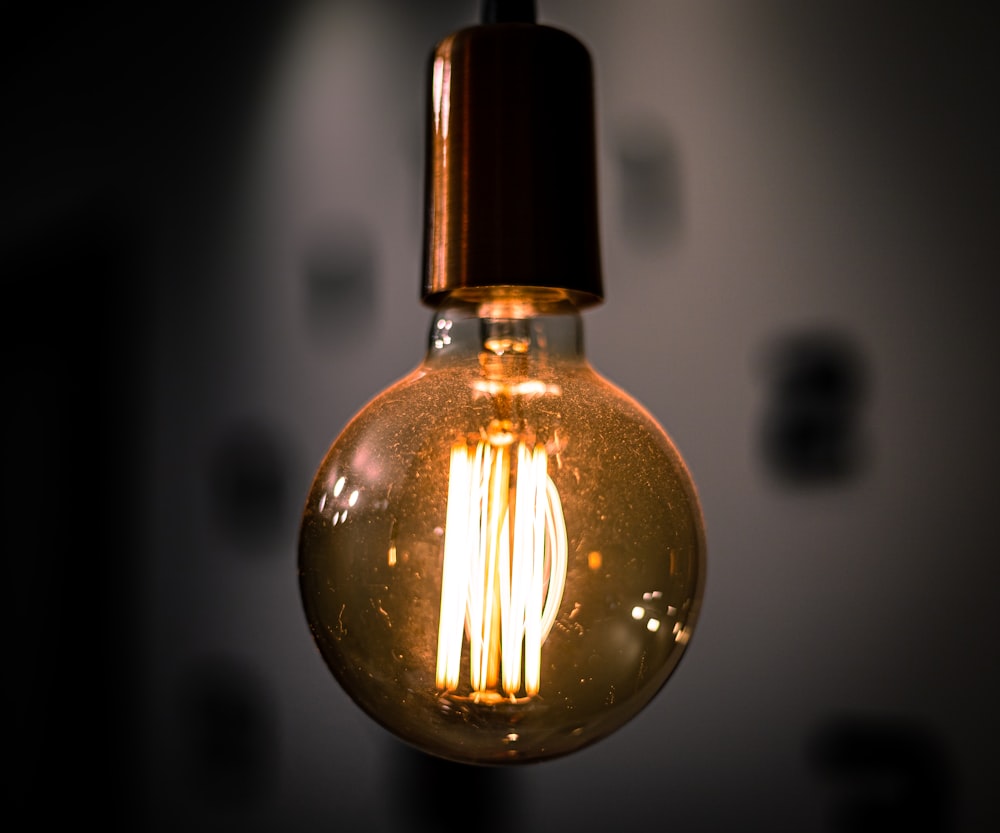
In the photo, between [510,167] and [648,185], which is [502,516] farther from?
[648,185]

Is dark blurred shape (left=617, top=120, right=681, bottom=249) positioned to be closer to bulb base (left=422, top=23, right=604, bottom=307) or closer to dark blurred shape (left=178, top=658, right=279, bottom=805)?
bulb base (left=422, top=23, right=604, bottom=307)

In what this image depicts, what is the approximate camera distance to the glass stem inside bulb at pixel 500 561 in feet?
1.19

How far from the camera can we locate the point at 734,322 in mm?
1262

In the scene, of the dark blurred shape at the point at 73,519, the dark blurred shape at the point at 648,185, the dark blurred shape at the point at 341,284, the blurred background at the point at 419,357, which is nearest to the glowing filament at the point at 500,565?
the blurred background at the point at 419,357

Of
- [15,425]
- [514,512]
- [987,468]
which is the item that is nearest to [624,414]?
[514,512]

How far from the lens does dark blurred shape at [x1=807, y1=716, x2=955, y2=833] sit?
107cm

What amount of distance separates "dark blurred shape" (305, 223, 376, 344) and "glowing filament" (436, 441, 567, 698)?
4.19 feet

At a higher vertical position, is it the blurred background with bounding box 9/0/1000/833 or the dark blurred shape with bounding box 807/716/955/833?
the blurred background with bounding box 9/0/1000/833

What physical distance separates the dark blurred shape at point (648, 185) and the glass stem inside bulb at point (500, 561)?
3.27 feet

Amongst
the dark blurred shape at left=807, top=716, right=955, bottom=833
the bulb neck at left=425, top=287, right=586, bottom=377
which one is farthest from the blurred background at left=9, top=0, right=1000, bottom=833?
the bulb neck at left=425, top=287, right=586, bottom=377

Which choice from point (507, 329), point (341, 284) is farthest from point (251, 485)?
point (507, 329)

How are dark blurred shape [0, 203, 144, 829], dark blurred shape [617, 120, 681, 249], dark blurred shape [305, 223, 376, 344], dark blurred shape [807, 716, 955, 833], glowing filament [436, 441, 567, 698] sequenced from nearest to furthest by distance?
1. glowing filament [436, 441, 567, 698]
2. dark blurred shape [807, 716, 955, 833]
3. dark blurred shape [617, 120, 681, 249]
4. dark blurred shape [305, 223, 376, 344]
5. dark blurred shape [0, 203, 144, 829]

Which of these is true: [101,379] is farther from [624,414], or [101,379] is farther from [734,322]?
[624,414]

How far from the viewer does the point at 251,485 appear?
1732 mm
